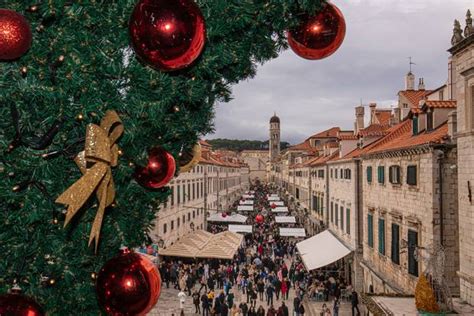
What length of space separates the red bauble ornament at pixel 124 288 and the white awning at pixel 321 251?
883 inches

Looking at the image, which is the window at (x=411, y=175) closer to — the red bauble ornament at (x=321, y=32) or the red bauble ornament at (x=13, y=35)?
the red bauble ornament at (x=321, y=32)

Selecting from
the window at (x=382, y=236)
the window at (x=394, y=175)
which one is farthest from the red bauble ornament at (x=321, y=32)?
the window at (x=382, y=236)

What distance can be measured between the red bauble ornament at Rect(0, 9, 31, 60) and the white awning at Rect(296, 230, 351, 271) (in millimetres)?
23356

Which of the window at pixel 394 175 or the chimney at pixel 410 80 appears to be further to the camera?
the chimney at pixel 410 80

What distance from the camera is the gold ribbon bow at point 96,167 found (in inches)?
104

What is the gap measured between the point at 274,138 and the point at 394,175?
Result: 143 metres

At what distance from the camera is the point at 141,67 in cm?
286

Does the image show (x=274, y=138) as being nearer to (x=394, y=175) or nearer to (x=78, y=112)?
(x=394, y=175)

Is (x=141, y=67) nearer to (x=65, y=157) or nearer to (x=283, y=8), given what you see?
(x=65, y=157)

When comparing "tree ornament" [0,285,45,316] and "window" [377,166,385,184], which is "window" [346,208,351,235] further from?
"tree ornament" [0,285,45,316]

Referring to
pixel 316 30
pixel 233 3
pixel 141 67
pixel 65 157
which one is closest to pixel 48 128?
pixel 65 157

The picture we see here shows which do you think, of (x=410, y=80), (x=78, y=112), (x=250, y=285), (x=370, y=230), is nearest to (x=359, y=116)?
(x=410, y=80)

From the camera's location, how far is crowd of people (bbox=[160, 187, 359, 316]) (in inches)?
822

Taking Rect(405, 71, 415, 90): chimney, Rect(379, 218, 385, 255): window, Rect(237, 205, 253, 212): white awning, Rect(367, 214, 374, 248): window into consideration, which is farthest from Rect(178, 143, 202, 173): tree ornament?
Rect(237, 205, 253, 212): white awning
